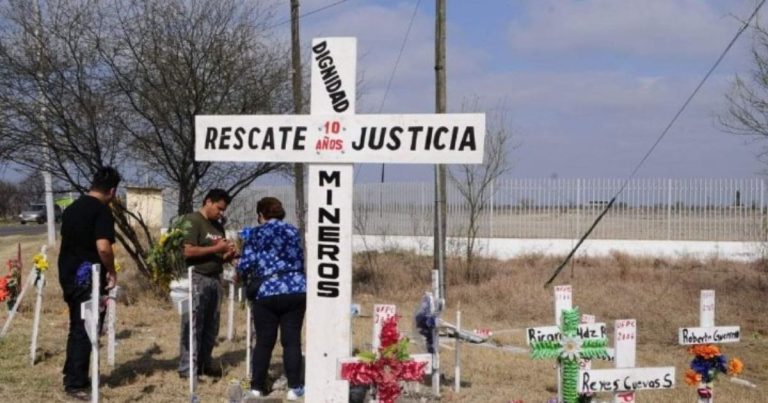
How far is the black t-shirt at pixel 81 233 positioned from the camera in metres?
7.19

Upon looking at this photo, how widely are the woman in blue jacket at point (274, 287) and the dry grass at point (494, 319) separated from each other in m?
0.65

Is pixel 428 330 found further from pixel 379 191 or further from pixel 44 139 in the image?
pixel 379 191

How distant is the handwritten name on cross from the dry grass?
5.08ft

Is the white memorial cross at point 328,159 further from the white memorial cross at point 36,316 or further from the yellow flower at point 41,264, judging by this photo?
the yellow flower at point 41,264

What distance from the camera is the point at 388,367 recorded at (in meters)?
5.27

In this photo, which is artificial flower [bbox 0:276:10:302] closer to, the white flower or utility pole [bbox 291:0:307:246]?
utility pole [bbox 291:0:307:246]

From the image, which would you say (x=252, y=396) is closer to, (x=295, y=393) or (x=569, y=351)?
(x=295, y=393)

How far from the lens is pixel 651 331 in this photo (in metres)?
12.8

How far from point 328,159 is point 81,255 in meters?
2.62

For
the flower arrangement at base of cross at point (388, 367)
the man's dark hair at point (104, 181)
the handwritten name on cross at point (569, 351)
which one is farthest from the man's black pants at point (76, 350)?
the handwritten name on cross at point (569, 351)

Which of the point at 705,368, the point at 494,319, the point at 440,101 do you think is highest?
the point at 440,101

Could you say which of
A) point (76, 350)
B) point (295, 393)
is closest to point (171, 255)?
point (76, 350)

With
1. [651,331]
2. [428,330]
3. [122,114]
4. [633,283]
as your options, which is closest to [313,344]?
[428,330]

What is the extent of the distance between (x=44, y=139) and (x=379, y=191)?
10835mm
